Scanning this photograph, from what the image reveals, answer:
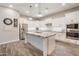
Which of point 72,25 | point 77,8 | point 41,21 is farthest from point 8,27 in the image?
point 77,8

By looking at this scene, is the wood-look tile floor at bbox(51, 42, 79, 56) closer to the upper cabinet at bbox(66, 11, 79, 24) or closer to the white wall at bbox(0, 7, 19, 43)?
the upper cabinet at bbox(66, 11, 79, 24)

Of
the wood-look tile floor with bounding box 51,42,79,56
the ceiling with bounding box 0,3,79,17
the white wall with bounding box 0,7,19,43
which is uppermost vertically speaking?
the ceiling with bounding box 0,3,79,17

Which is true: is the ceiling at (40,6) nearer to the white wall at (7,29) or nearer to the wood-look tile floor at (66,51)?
the white wall at (7,29)

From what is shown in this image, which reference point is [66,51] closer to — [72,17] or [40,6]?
[72,17]

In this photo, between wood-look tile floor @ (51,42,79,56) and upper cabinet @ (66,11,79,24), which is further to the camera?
upper cabinet @ (66,11,79,24)

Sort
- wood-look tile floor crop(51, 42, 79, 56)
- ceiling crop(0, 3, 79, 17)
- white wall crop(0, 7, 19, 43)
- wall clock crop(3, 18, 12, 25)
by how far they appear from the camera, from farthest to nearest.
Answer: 1. wall clock crop(3, 18, 12, 25)
2. white wall crop(0, 7, 19, 43)
3. ceiling crop(0, 3, 79, 17)
4. wood-look tile floor crop(51, 42, 79, 56)

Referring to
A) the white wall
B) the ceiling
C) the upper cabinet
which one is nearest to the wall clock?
the white wall

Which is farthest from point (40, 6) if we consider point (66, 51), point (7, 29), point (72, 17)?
point (66, 51)

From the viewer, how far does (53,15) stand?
7.42m

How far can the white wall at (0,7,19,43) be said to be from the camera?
5.82 metres

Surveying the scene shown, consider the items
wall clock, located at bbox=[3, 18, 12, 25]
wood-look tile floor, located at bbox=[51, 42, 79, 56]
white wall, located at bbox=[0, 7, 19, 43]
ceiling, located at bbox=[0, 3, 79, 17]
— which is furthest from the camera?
wall clock, located at bbox=[3, 18, 12, 25]

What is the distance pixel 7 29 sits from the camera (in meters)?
6.11

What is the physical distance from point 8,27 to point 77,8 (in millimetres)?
4638

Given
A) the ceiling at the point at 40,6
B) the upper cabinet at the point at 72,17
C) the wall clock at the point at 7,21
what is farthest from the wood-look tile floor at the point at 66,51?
the wall clock at the point at 7,21
